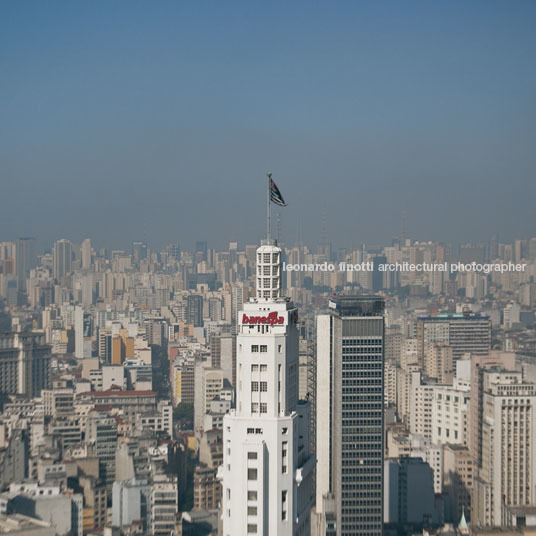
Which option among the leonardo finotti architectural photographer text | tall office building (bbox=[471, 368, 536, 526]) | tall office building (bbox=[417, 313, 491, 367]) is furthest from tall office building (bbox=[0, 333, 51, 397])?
tall office building (bbox=[471, 368, 536, 526])

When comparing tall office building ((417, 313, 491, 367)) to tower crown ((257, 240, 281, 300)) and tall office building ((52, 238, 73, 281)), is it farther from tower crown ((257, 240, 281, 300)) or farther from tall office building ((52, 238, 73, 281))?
tower crown ((257, 240, 281, 300))

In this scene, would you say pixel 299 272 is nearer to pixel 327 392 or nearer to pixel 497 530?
pixel 327 392

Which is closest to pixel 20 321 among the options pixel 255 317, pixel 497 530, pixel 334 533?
pixel 334 533

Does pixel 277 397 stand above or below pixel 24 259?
below

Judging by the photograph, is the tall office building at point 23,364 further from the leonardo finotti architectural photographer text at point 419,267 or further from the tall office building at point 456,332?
the tall office building at point 456,332

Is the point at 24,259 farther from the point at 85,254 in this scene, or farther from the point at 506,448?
the point at 506,448

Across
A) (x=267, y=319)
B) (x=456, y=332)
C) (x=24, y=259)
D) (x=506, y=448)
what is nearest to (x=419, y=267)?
(x=456, y=332)
